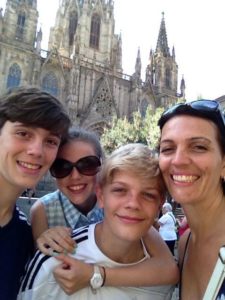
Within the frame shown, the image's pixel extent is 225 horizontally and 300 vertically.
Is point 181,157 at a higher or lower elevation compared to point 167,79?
lower

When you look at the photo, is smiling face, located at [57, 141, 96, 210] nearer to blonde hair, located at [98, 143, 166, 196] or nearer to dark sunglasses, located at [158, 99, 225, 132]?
blonde hair, located at [98, 143, 166, 196]

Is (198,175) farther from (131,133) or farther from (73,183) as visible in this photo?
(131,133)

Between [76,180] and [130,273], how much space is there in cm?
92

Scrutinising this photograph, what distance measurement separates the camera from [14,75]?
2950cm

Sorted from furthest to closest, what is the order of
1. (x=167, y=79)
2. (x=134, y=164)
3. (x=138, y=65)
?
(x=167, y=79) → (x=138, y=65) → (x=134, y=164)

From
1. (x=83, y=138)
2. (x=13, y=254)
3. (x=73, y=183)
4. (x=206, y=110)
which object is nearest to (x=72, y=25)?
(x=83, y=138)

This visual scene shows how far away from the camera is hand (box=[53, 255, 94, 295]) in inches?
67.9

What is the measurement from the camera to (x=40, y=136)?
6.73ft

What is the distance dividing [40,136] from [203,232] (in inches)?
45.7

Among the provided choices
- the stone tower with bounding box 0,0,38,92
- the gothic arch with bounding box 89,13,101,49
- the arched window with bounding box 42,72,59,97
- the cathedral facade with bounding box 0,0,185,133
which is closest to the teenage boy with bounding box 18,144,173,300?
the cathedral facade with bounding box 0,0,185,133

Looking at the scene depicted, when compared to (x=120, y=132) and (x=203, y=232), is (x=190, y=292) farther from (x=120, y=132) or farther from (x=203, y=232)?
(x=120, y=132)

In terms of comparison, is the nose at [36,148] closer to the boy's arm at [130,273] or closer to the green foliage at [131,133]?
the boy's arm at [130,273]

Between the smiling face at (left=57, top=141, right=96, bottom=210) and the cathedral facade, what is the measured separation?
24.3 metres

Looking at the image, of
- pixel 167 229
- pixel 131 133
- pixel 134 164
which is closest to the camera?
pixel 134 164
